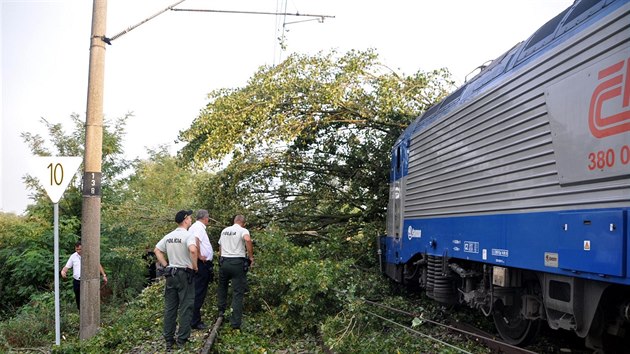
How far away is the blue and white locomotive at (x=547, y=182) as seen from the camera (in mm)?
4086

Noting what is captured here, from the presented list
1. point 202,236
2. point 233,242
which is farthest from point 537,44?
point 202,236

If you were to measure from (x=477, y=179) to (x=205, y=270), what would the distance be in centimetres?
508

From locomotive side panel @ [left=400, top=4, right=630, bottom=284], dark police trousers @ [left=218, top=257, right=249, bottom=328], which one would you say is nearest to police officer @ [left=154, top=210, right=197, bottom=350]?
dark police trousers @ [left=218, top=257, right=249, bottom=328]

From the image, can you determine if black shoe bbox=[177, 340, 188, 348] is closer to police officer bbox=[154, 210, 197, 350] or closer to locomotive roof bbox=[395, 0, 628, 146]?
police officer bbox=[154, 210, 197, 350]

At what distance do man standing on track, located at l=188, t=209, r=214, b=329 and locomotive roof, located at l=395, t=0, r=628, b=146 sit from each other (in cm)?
401

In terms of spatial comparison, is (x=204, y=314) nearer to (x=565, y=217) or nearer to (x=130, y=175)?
(x=565, y=217)

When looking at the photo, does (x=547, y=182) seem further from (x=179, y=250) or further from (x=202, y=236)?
(x=202, y=236)

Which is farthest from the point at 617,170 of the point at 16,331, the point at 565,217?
the point at 16,331

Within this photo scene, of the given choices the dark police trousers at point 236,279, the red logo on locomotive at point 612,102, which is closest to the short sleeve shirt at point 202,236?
the dark police trousers at point 236,279

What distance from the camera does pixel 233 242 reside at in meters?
8.95

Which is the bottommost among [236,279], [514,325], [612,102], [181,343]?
[181,343]

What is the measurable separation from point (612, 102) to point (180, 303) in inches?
235

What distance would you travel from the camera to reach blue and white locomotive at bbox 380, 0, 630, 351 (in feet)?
13.4

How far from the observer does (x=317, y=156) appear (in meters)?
14.1
